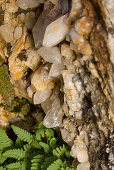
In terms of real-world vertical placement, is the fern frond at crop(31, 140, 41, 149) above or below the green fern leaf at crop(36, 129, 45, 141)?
below

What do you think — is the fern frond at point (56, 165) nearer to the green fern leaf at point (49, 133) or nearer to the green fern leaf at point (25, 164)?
the green fern leaf at point (49, 133)

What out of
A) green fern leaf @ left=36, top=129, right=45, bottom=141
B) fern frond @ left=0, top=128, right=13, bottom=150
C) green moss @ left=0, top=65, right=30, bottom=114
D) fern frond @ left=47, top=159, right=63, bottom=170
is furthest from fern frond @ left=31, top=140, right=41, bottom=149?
green moss @ left=0, top=65, right=30, bottom=114

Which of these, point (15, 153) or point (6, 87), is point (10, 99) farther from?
point (15, 153)

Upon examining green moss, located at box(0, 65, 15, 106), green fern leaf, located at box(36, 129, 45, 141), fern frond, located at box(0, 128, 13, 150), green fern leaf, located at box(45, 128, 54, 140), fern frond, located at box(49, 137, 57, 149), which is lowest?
fern frond, located at box(49, 137, 57, 149)

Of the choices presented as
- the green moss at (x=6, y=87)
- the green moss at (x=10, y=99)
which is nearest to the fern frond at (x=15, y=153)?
the green moss at (x=10, y=99)

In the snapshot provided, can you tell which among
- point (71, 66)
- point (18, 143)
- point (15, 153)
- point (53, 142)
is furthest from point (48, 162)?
point (71, 66)

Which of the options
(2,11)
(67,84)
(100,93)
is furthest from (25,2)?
(100,93)

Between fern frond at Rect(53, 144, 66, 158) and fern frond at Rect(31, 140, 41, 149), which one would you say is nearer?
fern frond at Rect(53, 144, 66, 158)

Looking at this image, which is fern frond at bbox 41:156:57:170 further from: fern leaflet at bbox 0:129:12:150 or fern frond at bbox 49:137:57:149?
fern leaflet at bbox 0:129:12:150
